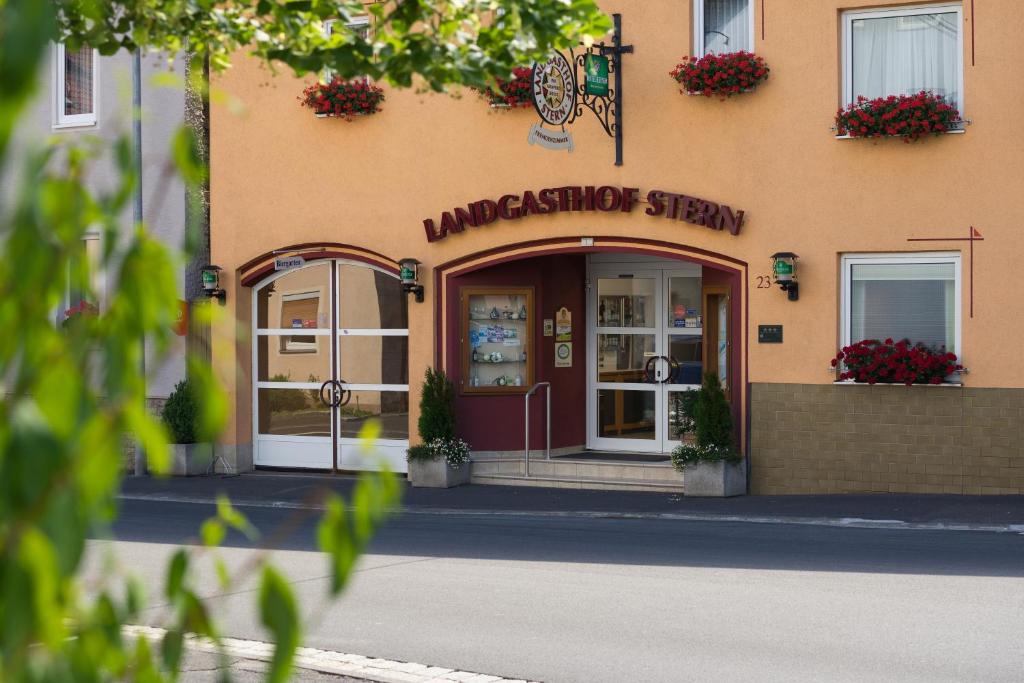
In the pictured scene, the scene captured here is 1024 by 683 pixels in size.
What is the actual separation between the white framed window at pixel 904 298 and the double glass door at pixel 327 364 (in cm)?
531

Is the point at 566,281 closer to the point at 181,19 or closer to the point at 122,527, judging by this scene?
the point at 122,527

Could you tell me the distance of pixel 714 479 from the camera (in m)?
14.4

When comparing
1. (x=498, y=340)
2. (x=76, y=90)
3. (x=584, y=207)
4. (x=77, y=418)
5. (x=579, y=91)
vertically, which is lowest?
(x=77, y=418)

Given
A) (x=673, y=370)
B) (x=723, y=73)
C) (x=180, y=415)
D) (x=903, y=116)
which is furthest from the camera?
(x=180, y=415)

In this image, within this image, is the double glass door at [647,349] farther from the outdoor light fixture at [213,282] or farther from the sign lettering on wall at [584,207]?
the outdoor light fixture at [213,282]

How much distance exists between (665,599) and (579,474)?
7.07 meters

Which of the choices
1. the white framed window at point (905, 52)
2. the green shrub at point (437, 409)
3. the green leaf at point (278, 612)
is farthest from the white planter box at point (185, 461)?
the green leaf at point (278, 612)

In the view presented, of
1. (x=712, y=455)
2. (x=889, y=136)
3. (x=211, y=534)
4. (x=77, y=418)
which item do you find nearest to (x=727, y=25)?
(x=889, y=136)

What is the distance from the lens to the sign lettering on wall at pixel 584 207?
48.5 feet

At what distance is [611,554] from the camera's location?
10844mm

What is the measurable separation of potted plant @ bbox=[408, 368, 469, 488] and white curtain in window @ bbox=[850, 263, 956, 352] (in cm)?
454

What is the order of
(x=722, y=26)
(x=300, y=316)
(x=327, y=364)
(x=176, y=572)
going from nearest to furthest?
(x=176, y=572) → (x=722, y=26) → (x=327, y=364) → (x=300, y=316)

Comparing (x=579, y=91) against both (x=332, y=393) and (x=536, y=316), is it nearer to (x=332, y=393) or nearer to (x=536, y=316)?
(x=536, y=316)

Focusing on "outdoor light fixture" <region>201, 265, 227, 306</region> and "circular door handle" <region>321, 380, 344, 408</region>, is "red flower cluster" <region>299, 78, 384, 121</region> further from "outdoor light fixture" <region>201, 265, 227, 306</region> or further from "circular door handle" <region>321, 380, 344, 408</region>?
"circular door handle" <region>321, 380, 344, 408</region>
